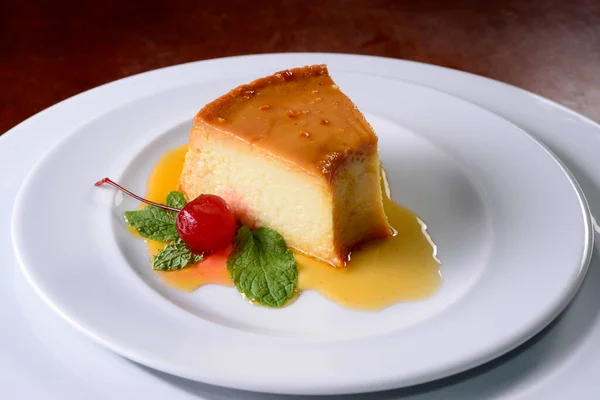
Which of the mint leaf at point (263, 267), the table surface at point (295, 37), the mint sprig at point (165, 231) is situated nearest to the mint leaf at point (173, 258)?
the mint sprig at point (165, 231)

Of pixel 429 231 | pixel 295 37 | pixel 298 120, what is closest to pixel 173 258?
pixel 298 120

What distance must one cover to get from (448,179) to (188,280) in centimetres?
90

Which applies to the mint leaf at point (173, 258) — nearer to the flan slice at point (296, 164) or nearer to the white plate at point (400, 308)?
the white plate at point (400, 308)

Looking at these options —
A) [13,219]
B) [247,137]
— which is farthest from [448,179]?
[13,219]

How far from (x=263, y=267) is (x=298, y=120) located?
0.45 meters

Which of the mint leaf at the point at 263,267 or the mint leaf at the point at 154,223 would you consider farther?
the mint leaf at the point at 154,223

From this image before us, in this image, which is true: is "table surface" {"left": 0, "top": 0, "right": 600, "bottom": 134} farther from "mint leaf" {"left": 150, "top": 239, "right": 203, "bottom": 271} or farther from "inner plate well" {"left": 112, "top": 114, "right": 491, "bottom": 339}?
"mint leaf" {"left": 150, "top": 239, "right": 203, "bottom": 271}

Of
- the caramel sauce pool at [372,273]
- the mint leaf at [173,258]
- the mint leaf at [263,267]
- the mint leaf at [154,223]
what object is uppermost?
the mint leaf at [154,223]

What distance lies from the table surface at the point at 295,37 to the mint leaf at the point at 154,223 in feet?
3.85

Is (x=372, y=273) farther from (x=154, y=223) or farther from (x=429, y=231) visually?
(x=154, y=223)

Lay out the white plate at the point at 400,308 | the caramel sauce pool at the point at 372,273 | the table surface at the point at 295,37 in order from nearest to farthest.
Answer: the white plate at the point at 400,308
the caramel sauce pool at the point at 372,273
the table surface at the point at 295,37

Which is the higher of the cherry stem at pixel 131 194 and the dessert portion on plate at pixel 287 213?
the cherry stem at pixel 131 194

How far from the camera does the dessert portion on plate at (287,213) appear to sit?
198cm

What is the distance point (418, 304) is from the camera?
188cm
